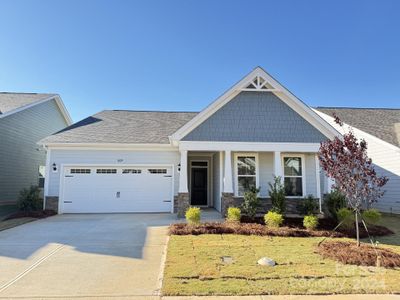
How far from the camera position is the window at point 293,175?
13898 mm

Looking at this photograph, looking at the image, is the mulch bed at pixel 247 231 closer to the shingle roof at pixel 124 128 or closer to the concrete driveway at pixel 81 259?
the concrete driveway at pixel 81 259

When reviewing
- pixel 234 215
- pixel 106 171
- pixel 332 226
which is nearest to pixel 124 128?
pixel 106 171

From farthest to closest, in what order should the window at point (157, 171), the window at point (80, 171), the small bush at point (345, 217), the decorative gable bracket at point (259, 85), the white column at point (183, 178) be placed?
the window at point (157, 171) < the window at point (80, 171) < the decorative gable bracket at point (259, 85) < the white column at point (183, 178) < the small bush at point (345, 217)

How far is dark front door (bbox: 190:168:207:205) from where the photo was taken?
1753 centimetres

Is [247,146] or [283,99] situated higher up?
[283,99]

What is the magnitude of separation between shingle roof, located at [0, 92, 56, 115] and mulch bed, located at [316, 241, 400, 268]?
16491mm

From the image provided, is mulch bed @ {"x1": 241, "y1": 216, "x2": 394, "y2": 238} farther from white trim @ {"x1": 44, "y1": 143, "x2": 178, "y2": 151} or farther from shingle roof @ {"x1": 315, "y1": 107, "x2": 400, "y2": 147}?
shingle roof @ {"x1": 315, "y1": 107, "x2": 400, "y2": 147}

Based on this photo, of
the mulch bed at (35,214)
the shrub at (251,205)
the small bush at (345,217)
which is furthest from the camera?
the mulch bed at (35,214)

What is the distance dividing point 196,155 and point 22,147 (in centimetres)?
1009

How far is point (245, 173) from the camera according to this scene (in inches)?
553

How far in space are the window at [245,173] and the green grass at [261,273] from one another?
227 inches

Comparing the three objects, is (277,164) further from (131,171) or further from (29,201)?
(29,201)

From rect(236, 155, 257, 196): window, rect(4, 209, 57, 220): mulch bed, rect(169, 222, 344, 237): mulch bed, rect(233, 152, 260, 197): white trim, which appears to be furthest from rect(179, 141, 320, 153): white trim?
rect(4, 209, 57, 220): mulch bed

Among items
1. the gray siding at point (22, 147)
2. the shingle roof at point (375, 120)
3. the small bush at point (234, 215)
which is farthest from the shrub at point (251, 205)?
the gray siding at point (22, 147)
